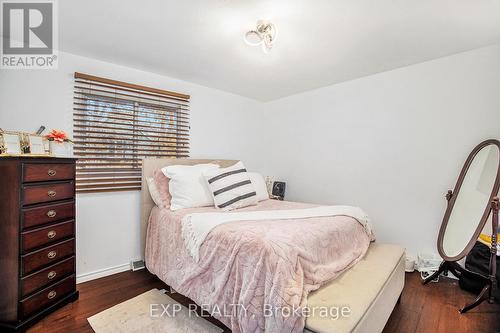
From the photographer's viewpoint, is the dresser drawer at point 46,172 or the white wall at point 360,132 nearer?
the dresser drawer at point 46,172

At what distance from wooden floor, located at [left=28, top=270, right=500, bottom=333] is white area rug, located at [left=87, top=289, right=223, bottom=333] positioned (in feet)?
0.30

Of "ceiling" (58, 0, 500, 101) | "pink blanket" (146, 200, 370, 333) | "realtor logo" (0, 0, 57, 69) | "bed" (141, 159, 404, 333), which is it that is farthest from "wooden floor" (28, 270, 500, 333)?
"ceiling" (58, 0, 500, 101)

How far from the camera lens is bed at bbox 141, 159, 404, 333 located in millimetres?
1196

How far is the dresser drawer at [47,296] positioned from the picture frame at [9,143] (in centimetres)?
99

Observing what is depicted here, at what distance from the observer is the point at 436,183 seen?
96.8 inches

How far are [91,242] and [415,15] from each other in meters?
3.31

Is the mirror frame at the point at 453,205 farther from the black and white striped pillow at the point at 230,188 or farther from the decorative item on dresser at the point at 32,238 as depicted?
the decorative item on dresser at the point at 32,238

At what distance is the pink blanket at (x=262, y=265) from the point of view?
1208 mm

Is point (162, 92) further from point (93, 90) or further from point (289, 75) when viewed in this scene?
point (289, 75)

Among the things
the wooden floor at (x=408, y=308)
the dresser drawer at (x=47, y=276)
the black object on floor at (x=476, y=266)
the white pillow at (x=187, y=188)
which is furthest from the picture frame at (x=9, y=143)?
the black object on floor at (x=476, y=266)

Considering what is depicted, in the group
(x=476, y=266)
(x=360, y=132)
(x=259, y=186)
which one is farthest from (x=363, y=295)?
(x=360, y=132)

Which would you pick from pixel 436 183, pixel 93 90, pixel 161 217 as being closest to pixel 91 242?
pixel 161 217

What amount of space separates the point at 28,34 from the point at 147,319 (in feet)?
7.87

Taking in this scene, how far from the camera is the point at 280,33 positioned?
1.96 m
